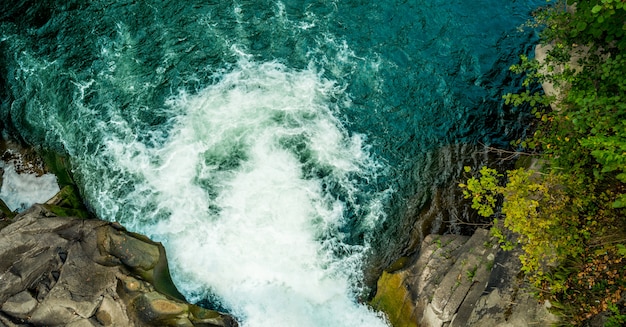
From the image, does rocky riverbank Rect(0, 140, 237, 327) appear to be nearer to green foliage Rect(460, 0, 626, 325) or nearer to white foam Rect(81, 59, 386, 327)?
white foam Rect(81, 59, 386, 327)

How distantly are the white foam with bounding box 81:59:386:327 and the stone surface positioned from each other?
4.04 ft

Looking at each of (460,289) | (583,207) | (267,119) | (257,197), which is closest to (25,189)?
(257,197)

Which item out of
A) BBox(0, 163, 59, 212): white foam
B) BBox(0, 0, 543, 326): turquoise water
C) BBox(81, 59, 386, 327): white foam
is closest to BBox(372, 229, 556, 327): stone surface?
BBox(0, 0, 543, 326): turquoise water

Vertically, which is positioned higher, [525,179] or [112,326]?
[525,179]

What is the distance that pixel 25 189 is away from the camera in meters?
17.6

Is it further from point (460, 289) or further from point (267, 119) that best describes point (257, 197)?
point (460, 289)

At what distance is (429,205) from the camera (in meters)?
16.6

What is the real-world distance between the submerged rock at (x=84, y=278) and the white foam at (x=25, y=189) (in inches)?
106

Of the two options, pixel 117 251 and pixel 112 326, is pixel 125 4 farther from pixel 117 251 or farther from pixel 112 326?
pixel 112 326

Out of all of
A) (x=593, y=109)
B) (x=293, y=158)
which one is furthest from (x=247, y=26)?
(x=593, y=109)

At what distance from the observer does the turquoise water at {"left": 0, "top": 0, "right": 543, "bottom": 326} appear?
15852 millimetres

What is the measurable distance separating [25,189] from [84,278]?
6477mm

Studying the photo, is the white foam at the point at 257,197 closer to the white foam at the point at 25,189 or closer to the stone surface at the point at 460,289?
the stone surface at the point at 460,289

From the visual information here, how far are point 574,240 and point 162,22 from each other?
61.4 feet
